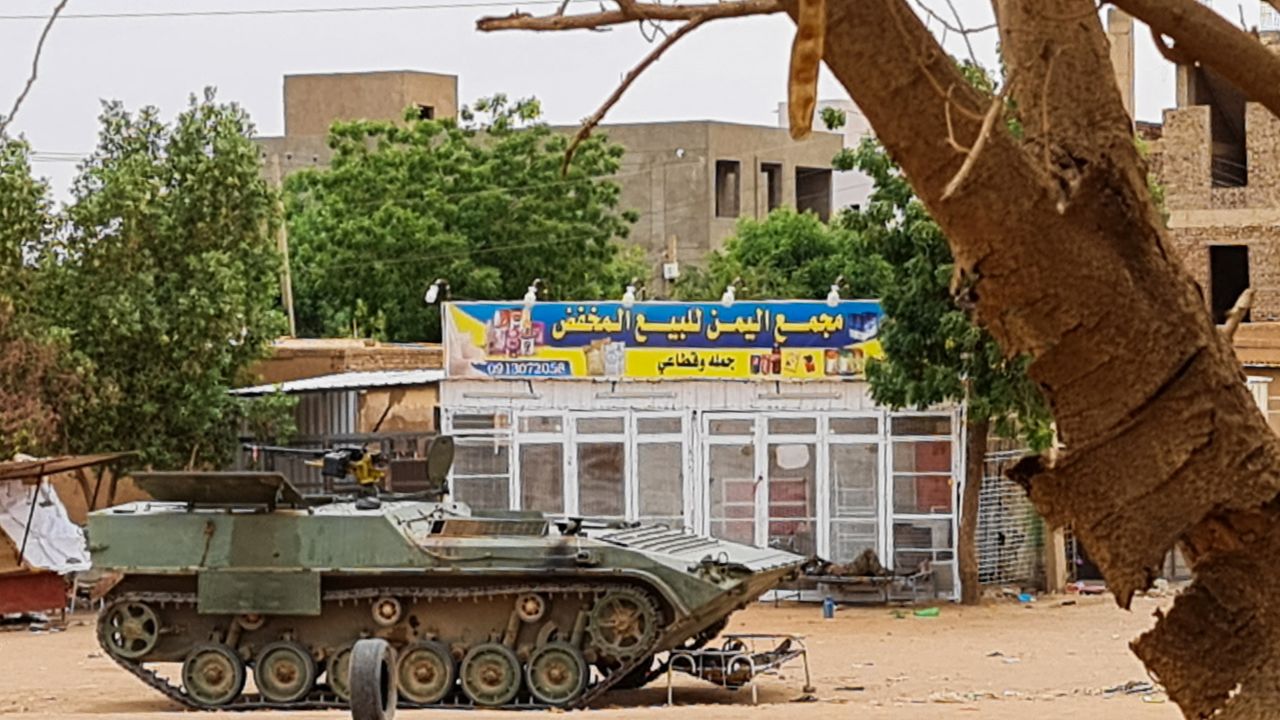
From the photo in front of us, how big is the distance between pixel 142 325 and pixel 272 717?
42.3 feet

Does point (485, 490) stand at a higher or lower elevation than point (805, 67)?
lower

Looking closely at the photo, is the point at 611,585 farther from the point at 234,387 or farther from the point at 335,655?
the point at 234,387

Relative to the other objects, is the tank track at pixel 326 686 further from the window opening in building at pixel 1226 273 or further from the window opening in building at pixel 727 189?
the window opening in building at pixel 727 189

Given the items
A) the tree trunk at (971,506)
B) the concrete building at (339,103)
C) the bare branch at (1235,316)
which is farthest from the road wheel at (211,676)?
the concrete building at (339,103)

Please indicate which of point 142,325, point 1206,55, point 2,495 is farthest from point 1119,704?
point 142,325

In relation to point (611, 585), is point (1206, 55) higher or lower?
higher

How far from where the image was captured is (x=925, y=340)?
24.3 meters

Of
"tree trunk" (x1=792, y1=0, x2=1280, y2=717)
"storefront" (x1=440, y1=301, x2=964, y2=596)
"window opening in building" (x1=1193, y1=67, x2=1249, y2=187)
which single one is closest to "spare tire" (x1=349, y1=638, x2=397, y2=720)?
"tree trunk" (x1=792, y1=0, x2=1280, y2=717)

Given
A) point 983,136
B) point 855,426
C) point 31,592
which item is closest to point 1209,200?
point 855,426

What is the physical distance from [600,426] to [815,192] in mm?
40627

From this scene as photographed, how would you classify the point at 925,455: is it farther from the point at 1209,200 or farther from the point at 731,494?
the point at 1209,200

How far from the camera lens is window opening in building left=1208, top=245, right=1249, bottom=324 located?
129 feet

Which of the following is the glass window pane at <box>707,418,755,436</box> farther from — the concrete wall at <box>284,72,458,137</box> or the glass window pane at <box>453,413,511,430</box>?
the concrete wall at <box>284,72,458,137</box>

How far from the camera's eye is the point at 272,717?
14.9 meters
